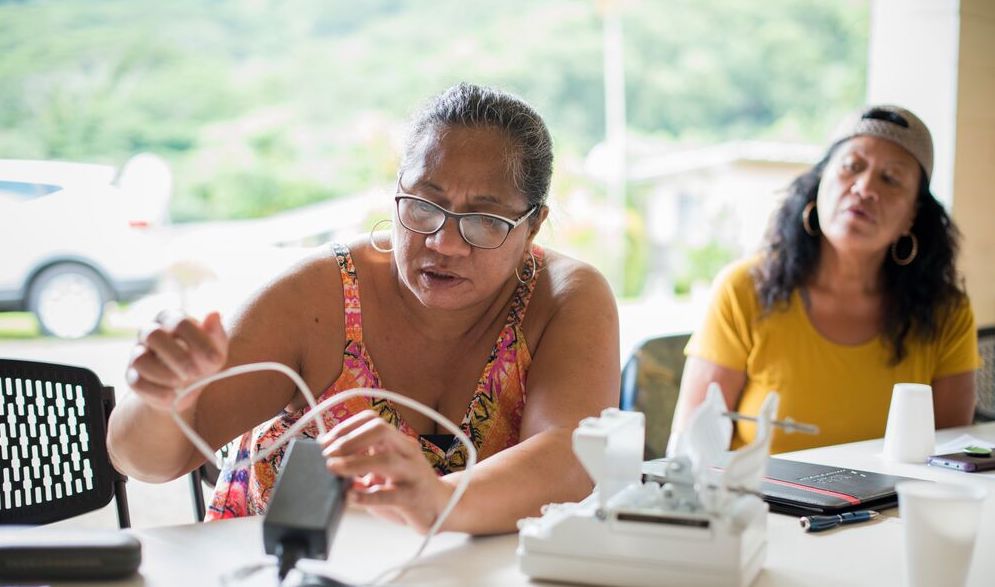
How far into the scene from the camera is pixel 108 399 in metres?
1.59

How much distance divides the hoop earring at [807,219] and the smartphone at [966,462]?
90 cm

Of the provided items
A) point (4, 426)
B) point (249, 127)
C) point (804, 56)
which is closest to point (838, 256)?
point (4, 426)

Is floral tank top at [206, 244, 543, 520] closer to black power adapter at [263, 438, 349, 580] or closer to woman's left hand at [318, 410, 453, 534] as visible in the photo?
woman's left hand at [318, 410, 453, 534]

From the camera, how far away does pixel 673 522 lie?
3.39ft

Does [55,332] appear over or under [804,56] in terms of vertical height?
under

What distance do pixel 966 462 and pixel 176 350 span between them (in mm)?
1392

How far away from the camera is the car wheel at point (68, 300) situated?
479 centimetres

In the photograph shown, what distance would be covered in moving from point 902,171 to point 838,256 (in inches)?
10.7

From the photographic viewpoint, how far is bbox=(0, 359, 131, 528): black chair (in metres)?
1.50

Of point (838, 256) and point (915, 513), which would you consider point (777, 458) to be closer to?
point (915, 513)

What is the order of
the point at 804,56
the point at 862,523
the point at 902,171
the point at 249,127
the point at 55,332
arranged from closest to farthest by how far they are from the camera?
the point at 862,523 → the point at 902,171 → the point at 55,332 → the point at 249,127 → the point at 804,56

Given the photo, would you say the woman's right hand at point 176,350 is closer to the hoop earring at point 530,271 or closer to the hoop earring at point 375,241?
the hoop earring at point 375,241

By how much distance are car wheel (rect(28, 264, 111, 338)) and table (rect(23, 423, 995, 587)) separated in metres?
4.03

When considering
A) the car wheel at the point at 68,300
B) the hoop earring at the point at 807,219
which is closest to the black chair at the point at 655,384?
the hoop earring at the point at 807,219
